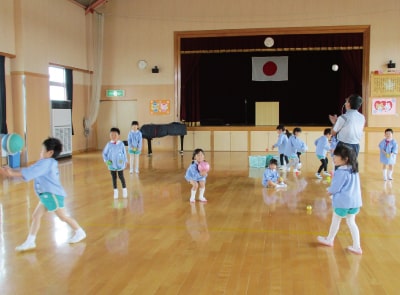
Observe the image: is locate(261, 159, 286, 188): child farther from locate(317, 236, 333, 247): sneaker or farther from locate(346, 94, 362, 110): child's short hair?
locate(317, 236, 333, 247): sneaker

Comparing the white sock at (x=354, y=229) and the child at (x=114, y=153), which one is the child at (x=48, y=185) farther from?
the white sock at (x=354, y=229)

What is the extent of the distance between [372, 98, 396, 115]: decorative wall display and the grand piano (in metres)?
6.33

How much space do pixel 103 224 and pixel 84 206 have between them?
1209 millimetres

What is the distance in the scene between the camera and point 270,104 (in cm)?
1714

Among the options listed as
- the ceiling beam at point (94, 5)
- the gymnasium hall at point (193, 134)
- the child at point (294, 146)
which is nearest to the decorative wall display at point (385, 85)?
the gymnasium hall at point (193, 134)

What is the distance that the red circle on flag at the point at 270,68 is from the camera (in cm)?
1694

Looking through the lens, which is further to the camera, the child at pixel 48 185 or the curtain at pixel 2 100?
the curtain at pixel 2 100

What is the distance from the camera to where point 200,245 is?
4566mm

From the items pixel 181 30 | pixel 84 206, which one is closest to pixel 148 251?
pixel 84 206

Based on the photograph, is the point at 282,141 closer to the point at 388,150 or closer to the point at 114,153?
the point at 388,150

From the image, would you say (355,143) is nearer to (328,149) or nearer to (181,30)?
(328,149)

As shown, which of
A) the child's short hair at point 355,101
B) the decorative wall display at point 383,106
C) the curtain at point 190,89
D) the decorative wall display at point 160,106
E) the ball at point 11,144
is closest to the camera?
the ball at point 11,144

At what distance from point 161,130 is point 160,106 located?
186 centimetres

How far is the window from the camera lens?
13.5 meters
